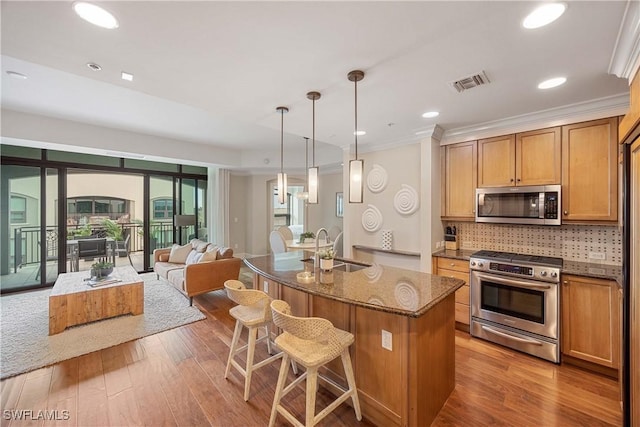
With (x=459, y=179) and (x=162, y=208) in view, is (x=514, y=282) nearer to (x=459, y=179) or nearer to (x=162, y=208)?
(x=459, y=179)

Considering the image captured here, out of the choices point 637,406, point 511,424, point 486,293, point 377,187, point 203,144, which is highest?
point 203,144

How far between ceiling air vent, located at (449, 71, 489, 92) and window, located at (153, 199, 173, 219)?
664 cm

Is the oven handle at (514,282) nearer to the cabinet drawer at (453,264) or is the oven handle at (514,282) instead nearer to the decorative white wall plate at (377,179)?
the cabinet drawer at (453,264)

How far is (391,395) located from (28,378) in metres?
3.18

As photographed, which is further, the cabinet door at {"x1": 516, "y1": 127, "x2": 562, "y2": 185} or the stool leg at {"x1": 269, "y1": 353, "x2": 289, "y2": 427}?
the cabinet door at {"x1": 516, "y1": 127, "x2": 562, "y2": 185}

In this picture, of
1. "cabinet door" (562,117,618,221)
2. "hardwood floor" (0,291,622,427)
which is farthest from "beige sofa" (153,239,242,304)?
"cabinet door" (562,117,618,221)

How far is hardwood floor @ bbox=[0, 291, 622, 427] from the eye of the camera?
1.96 m

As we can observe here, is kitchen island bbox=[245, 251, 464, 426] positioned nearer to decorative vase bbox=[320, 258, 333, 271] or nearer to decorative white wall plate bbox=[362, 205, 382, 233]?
decorative vase bbox=[320, 258, 333, 271]

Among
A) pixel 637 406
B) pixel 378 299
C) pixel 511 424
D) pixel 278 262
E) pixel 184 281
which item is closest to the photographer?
pixel 637 406

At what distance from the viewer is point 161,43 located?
1.72 m

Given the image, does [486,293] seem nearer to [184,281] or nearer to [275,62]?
[275,62]

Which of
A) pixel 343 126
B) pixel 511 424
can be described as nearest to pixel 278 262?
pixel 343 126

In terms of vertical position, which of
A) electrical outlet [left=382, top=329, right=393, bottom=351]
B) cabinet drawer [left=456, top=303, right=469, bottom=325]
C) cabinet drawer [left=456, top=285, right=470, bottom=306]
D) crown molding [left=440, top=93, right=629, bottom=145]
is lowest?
cabinet drawer [left=456, top=303, right=469, bottom=325]

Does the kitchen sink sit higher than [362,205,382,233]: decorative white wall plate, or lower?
lower
